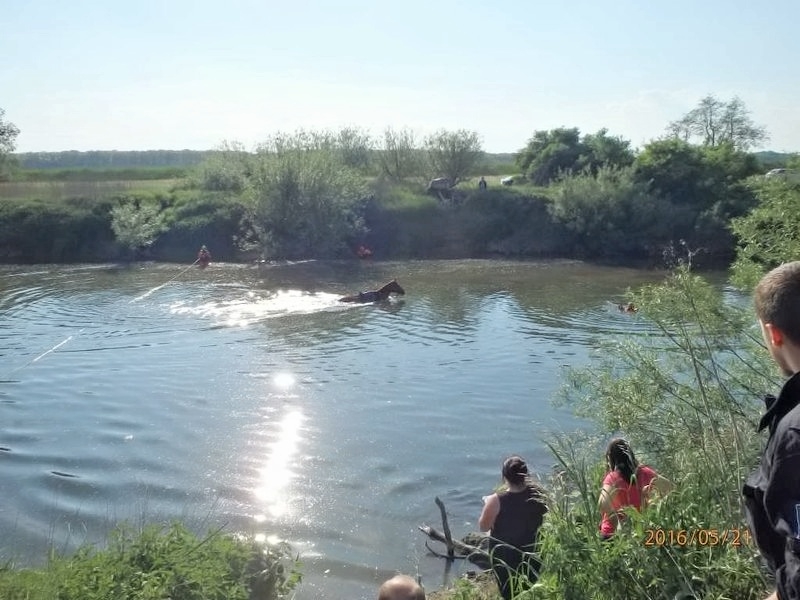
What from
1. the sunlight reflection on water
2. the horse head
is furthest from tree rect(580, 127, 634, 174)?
the sunlight reflection on water

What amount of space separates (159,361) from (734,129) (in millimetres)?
63945

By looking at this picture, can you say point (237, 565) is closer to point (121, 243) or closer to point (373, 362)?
point (373, 362)

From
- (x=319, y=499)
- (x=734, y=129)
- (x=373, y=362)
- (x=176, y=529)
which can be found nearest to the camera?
(x=176, y=529)

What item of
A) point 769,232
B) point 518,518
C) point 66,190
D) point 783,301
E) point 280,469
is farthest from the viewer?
point 66,190

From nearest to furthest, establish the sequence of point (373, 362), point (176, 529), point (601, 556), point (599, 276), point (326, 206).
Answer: point (601, 556)
point (176, 529)
point (373, 362)
point (599, 276)
point (326, 206)

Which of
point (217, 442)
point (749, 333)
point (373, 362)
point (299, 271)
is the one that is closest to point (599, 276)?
point (299, 271)

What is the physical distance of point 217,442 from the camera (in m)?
15.6

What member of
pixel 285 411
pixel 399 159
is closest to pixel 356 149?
pixel 399 159

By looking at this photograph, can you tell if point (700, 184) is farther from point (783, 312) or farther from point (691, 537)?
point (783, 312)

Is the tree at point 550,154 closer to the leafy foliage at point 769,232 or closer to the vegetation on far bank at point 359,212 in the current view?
the vegetation on far bank at point 359,212

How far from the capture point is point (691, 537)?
486 cm

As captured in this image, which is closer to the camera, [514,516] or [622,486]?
[622,486]

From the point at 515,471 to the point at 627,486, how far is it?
4.13ft

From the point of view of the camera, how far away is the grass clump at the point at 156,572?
6367mm
